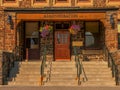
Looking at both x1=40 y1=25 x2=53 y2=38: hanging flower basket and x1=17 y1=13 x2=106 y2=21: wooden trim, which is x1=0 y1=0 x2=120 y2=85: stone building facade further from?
x1=40 y1=25 x2=53 y2=38: hanging flower basket

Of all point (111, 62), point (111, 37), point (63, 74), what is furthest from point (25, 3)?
point (111, 62)

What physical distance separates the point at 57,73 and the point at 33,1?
6.12 metres

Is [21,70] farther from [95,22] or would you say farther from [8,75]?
[95,22]

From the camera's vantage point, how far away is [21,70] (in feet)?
85.4

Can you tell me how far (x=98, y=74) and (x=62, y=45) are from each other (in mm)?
5181

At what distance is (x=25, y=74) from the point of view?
25.4m

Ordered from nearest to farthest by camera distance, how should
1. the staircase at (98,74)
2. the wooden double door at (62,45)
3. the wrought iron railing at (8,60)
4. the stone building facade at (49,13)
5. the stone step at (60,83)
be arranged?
the stone step at (60,83)
the staircase at (98,74)
the wrought iron railing at (8,60)
the stone building facade at (49,13)
the wooden double door at (62,45)

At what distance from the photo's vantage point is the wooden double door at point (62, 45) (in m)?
29.8

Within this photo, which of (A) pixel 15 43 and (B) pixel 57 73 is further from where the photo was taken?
(A) pixel 15 43

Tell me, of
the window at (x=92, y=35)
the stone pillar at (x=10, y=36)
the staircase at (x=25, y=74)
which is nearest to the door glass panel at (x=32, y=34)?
the stone pillar at (x=10, y=36)

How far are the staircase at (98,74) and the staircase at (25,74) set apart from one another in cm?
281

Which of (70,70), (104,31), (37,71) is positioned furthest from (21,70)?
(104,31)

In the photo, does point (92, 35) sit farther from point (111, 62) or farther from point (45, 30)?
point (111, 62)

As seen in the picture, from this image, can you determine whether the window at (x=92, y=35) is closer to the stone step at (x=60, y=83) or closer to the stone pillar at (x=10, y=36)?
the stone pillar at (x=10, y=36)
